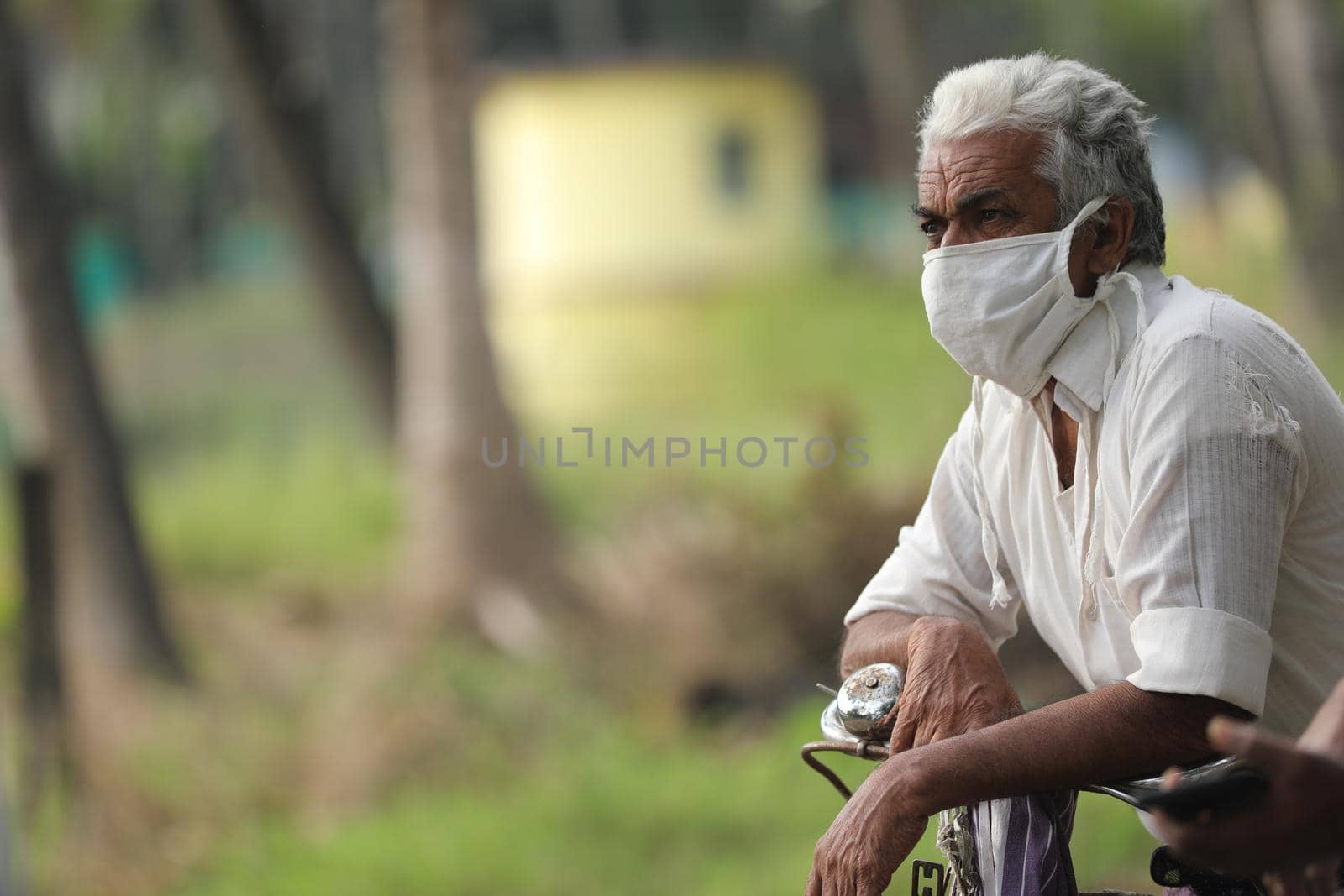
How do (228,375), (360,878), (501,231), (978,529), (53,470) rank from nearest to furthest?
(978,529)
(360,878)
(53,470)
(228,375)
(501,231)

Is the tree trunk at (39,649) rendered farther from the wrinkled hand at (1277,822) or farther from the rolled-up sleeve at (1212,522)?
the wrinkled hand at (1277,822)

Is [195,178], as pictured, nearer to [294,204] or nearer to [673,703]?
[294,204]

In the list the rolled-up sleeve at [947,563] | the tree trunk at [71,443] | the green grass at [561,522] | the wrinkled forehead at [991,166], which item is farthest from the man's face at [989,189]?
the tree trunk at [71,443]

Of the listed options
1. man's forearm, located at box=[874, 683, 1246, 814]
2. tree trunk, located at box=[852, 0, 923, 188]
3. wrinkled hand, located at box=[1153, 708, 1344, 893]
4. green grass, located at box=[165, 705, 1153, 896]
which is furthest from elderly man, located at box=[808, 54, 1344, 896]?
tree trunk, located at box=[852, 0, 923, 188]

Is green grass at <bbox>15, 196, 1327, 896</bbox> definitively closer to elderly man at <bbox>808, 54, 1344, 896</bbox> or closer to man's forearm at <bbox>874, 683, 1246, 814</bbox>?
elderly man at <bbox>808, 54, 1344, 896</bbox>

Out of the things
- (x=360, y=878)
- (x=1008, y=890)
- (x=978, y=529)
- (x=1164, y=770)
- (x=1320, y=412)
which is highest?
(x=1320, y=412)

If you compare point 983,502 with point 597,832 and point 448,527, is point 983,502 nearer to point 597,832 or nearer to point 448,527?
point 597,832

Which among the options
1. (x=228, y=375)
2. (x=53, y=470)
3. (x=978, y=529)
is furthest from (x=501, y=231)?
(x=978, y=529)

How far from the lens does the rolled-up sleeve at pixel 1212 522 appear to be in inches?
77.6

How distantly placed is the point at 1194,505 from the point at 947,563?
580mm

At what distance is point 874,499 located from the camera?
782cm

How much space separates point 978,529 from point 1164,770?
0.57 metres

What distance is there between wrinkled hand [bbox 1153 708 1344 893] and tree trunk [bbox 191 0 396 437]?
964 cm

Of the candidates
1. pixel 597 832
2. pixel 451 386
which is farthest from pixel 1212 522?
pixel 451 386
